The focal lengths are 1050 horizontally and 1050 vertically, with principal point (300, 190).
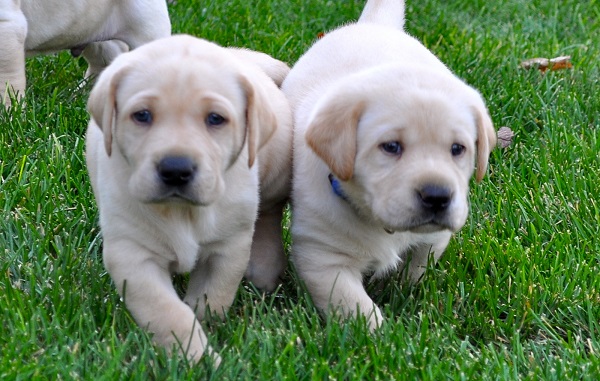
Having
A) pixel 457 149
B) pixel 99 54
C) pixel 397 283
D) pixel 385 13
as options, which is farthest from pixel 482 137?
pixel 99 54

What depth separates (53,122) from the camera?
568 cm

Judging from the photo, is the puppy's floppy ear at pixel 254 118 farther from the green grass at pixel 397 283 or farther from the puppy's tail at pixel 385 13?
the puppy's tail at pixel 385 13

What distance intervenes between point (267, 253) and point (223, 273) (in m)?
0.53

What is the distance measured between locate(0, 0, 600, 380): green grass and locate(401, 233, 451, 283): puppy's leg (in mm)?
76

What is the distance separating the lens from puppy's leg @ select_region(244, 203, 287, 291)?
457 centimetres

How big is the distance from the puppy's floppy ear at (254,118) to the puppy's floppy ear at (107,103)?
0.45 metres

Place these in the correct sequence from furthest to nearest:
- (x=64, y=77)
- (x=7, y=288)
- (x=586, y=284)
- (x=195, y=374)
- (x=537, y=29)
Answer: (x=537, y=29)
(x=64, y=77)
(x=586, y=284)
(x=7, y=288)
(x=195, y=374)

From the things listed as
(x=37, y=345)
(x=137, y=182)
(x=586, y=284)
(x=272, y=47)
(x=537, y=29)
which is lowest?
(x=537, y=29)

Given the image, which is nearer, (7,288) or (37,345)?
(37,345)

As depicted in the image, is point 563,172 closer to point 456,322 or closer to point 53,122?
point 456,322

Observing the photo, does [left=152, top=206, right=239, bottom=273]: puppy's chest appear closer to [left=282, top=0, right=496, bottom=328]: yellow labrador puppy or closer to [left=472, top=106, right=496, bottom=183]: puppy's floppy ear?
[left=282, top=0, right=496, bottom=328]: yellow labrador puppy

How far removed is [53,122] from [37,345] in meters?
2.27

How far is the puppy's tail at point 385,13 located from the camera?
19.5 feet

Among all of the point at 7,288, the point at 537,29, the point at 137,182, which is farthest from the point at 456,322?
the point at 537,29
